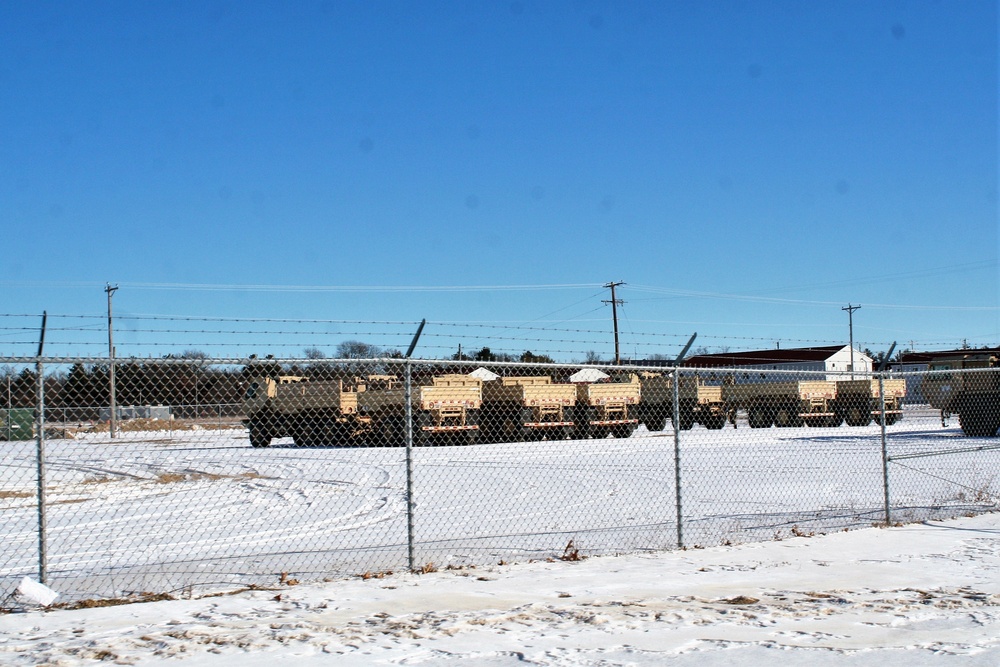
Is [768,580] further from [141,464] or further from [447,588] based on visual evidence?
[141,464]

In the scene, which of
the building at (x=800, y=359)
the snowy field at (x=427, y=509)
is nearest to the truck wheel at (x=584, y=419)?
the snowy field at (x=427, y=509)

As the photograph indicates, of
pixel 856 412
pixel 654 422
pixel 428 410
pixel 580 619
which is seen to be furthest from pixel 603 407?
pixel 580 619

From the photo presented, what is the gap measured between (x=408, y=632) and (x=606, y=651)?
119 centimetres

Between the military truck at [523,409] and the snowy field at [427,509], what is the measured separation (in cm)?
550

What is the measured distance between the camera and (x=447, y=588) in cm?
658

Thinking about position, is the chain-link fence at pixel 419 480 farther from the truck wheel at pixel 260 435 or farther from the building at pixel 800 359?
the building at pixel 800 359

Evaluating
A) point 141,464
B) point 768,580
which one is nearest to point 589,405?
point 141,464

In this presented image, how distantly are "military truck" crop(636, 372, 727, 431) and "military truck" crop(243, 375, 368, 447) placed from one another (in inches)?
402

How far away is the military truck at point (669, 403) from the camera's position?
104ft

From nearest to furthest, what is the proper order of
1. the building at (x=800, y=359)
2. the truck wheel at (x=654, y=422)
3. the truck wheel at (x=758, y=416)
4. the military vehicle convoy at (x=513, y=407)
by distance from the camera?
the military vehicle convoy at (x=513, y=407) < the truck wheel at (x=654, y=422) < the truck wheel at (x=758, y=416) < the building at (x=800, y=359)

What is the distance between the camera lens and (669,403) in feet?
105

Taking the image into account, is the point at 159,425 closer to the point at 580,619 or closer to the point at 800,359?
the point at 580,619

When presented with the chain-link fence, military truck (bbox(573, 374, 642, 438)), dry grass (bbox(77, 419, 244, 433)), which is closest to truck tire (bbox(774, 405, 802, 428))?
the chain-link fence

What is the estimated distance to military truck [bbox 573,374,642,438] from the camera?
93.6 feet
